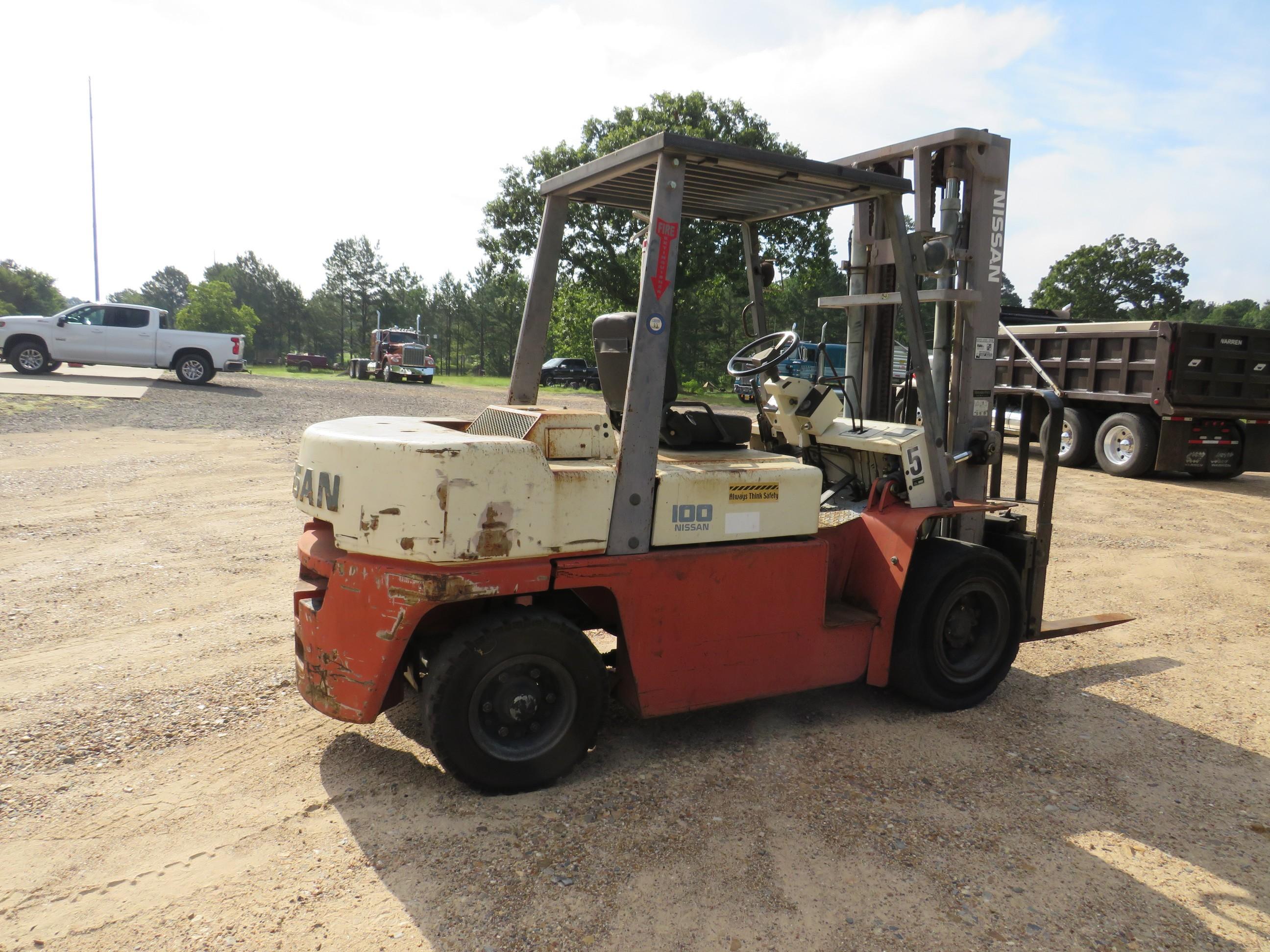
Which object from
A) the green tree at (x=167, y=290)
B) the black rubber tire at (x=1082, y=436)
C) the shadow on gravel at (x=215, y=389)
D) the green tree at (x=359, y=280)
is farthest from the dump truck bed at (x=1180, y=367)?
the green tree at (x=167, y=290)

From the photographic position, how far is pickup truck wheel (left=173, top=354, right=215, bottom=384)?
2266cm

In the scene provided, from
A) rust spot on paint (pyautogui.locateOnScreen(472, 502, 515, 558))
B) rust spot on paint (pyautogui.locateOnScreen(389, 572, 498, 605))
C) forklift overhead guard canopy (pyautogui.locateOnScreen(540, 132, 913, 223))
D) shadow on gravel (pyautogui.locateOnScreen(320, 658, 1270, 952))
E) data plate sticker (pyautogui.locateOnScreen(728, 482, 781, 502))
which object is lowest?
shadow on gravel (pyautogui.locateOnScreen(320, 658, 1270, 952))

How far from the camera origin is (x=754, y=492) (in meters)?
4.02

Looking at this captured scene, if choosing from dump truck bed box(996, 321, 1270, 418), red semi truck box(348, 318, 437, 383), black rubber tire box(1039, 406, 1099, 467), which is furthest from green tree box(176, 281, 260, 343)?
dump truck bed box(996, 321, 1270, 418)

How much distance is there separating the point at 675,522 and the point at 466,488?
969mm

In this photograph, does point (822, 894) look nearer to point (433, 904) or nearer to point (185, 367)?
point (433, 904)

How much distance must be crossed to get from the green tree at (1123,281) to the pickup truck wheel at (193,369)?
52632mm

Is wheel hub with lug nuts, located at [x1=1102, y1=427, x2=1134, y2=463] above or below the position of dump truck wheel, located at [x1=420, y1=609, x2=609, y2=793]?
above

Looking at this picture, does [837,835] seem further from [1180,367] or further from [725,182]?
[1180,367]

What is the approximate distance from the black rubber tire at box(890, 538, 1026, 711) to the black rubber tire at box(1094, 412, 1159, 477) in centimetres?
989

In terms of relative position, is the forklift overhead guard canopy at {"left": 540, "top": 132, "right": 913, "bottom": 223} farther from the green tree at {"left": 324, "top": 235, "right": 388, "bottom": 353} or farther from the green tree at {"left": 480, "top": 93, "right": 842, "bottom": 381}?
the green tree at {"left": 324, "top": 235, "right": 388, "bottom": 353}

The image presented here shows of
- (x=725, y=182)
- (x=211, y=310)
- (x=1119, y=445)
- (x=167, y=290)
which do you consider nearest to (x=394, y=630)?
(x=725, y=182)

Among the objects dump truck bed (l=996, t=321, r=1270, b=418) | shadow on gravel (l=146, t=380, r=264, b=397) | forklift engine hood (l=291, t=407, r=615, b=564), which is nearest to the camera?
forklift engine hood (l=291, t=407, r=615, b=564)

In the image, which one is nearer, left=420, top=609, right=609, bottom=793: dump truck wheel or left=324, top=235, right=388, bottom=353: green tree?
left=420, top=609, right=609, bottom=793: dump truck wheel
